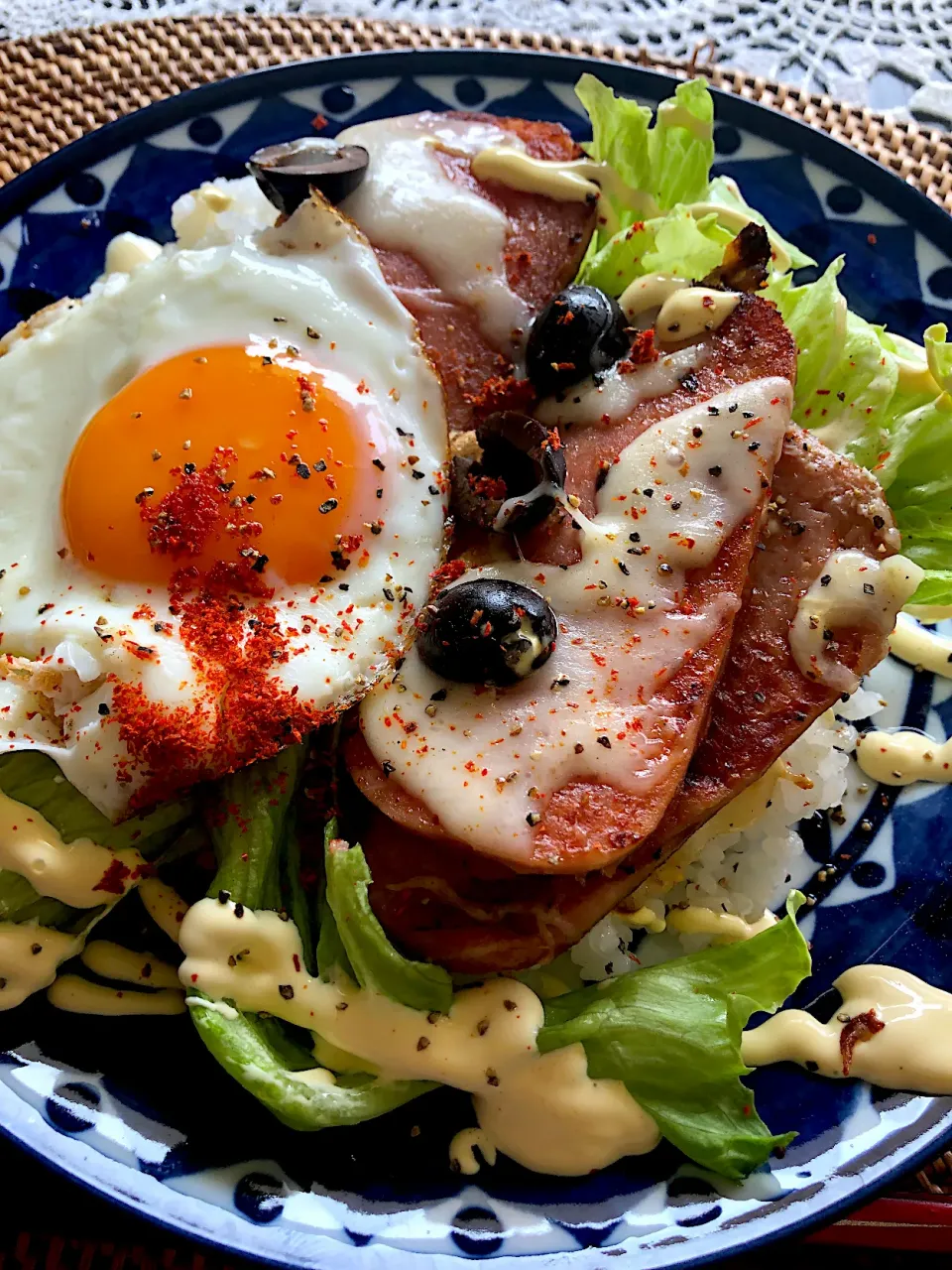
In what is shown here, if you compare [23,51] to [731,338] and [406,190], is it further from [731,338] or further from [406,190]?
[731,338]

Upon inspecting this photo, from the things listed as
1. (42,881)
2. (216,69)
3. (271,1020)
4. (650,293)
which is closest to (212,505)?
(42,881)

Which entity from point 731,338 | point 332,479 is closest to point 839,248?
point 731,338

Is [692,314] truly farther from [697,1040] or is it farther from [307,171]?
[697,1040]

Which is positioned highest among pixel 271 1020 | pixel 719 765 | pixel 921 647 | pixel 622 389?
pixel 622 389

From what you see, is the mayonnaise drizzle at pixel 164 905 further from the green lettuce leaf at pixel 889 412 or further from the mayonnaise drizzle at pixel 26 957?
the green lettuce leaf at pixel 889 412

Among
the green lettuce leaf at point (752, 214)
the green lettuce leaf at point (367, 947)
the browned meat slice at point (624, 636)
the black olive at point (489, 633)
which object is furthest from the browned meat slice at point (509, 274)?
the green lettuce leaf at point (367, 947)

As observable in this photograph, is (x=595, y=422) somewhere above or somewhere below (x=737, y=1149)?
above
